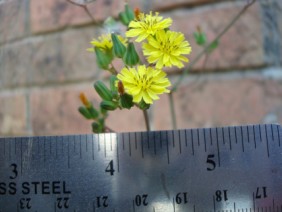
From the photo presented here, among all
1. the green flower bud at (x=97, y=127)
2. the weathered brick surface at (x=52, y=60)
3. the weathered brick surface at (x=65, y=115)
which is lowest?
the green flower bud at (x=97, y=127)

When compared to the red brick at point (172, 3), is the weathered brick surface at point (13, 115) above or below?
below

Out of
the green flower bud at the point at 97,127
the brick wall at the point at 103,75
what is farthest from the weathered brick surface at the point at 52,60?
the green flower bud at the point at 97,127

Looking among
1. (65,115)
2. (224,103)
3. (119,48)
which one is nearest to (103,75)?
(65,115)

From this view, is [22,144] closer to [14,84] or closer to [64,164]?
[64,164]

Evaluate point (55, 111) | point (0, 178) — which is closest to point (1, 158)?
point (0, 178)

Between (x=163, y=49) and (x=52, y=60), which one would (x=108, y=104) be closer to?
(x=163, y=49)

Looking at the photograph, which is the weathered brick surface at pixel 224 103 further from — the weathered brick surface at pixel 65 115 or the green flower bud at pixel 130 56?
the green flower bud at pixel 130 56
